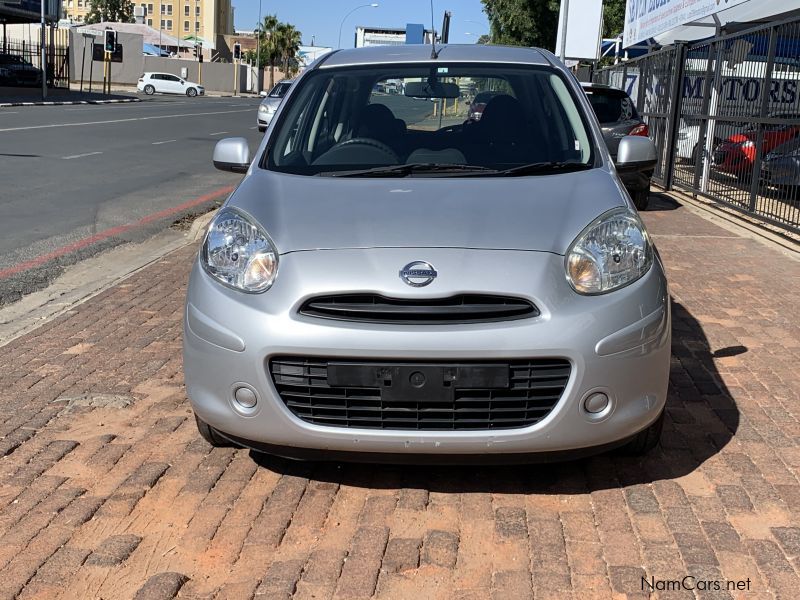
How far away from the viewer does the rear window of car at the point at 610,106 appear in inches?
508

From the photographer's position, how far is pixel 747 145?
11562 mm

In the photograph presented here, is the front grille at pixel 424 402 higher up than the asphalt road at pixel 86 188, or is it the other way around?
the front grille at pixel 424 402

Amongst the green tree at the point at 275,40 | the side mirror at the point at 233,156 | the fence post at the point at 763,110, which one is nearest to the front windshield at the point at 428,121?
the side mirror at the point at 233,156

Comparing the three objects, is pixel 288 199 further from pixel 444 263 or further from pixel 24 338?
pixel 24 338

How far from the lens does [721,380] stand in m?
5.06

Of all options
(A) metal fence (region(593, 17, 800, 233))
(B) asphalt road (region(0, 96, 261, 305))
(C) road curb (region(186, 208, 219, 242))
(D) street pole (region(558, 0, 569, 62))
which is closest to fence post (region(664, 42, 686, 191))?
(A) metal fence (region(593, 17, 800, 233))

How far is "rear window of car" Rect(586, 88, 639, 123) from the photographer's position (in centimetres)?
1290

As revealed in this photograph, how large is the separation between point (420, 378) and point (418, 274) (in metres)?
0.36

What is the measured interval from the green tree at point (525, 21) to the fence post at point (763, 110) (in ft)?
113

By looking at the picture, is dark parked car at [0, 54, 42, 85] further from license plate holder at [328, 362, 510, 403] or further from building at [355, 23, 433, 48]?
license plate holder at [328, 362, 510, 403]

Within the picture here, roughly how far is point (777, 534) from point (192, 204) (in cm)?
976

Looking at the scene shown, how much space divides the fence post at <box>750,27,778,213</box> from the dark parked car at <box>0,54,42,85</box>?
144 feet

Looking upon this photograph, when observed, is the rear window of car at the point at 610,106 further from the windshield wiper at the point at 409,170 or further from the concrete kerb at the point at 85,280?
the windshield wiper at the point at 409,170

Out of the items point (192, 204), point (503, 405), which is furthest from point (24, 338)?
point (192, 204)
